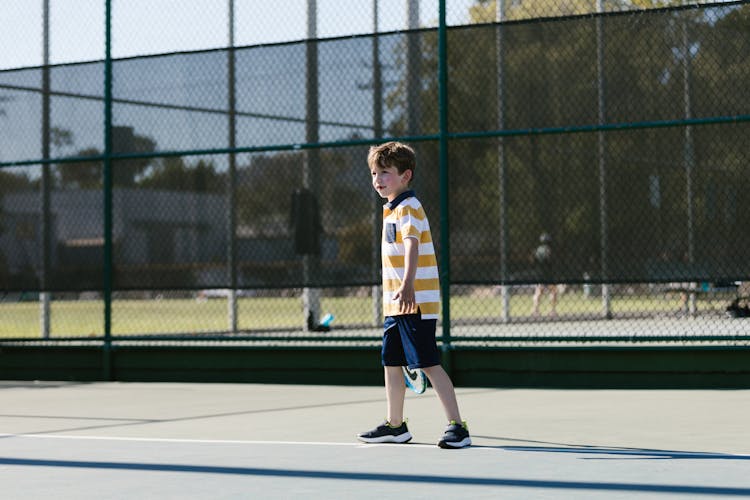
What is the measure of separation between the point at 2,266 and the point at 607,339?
575 cm

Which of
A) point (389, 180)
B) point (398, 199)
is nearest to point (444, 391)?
point (398, 199)

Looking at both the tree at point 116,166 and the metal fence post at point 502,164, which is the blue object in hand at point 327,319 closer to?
the tree at point 116,166

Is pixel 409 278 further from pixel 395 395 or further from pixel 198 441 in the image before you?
pixel 198 441

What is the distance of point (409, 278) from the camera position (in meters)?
6.66

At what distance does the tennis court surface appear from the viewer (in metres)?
5.46

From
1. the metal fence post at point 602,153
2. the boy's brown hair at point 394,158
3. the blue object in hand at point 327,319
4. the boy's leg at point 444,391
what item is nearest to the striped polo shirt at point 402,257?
the boy's brown hair at point 394,158

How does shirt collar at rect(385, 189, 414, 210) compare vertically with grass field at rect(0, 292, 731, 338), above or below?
above

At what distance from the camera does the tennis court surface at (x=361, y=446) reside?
5.46 m

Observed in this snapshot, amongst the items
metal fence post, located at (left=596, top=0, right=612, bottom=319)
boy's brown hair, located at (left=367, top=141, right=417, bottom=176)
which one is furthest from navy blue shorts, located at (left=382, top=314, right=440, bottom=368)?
metal fence post, located at (left=596, top=0, right=612, bottom=319)

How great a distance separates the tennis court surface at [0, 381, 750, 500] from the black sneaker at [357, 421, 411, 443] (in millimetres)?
64

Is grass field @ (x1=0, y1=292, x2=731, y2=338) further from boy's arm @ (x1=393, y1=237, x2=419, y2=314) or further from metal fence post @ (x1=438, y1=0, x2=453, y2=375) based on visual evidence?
boy's arm @ (x1=393, y1=237, x2=419, y2=314)

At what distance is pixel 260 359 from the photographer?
1108 centimetres

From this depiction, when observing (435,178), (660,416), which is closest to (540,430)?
(660,416)

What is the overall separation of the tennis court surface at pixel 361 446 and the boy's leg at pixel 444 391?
0.21 m
